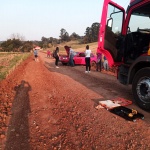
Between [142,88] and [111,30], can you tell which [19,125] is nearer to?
[142,88]

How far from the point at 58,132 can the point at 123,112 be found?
178 centimetres

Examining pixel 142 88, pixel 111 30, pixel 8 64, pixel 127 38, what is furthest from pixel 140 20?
pixel 8 64

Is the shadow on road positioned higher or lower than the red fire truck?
lower

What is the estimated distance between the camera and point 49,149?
3.38 metres

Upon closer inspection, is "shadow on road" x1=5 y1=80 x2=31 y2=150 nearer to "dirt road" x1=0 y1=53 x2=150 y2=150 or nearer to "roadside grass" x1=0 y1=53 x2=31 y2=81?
"dirt road" x1=0 y1=53 x2=150 y2=150

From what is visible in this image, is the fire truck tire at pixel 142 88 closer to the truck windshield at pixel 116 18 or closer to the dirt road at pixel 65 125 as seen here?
the dirt road at pixel 65 125

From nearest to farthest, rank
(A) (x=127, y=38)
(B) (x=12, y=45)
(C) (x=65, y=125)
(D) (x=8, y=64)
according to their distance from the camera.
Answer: (C) (x=65, y=125)
(A) (x=127, y=38)
(D) (x=8, y=64)
(B) (x=12, y=45)

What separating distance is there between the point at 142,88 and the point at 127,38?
194cm

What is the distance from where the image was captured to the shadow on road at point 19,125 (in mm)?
3545

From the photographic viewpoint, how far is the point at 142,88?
5.18 meters

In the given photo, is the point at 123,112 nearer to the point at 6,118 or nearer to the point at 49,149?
Answer: the point at 49,149

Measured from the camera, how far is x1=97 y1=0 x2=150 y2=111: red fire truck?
5.44 meters

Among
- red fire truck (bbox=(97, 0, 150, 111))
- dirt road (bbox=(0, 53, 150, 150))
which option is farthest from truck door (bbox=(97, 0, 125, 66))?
dirt road (bbox=(0, 53, 150, 150))

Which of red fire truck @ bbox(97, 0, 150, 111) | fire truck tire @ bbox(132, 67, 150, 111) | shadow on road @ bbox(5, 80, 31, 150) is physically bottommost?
shadow on road @ bbox(5, 80, 31, 150)
